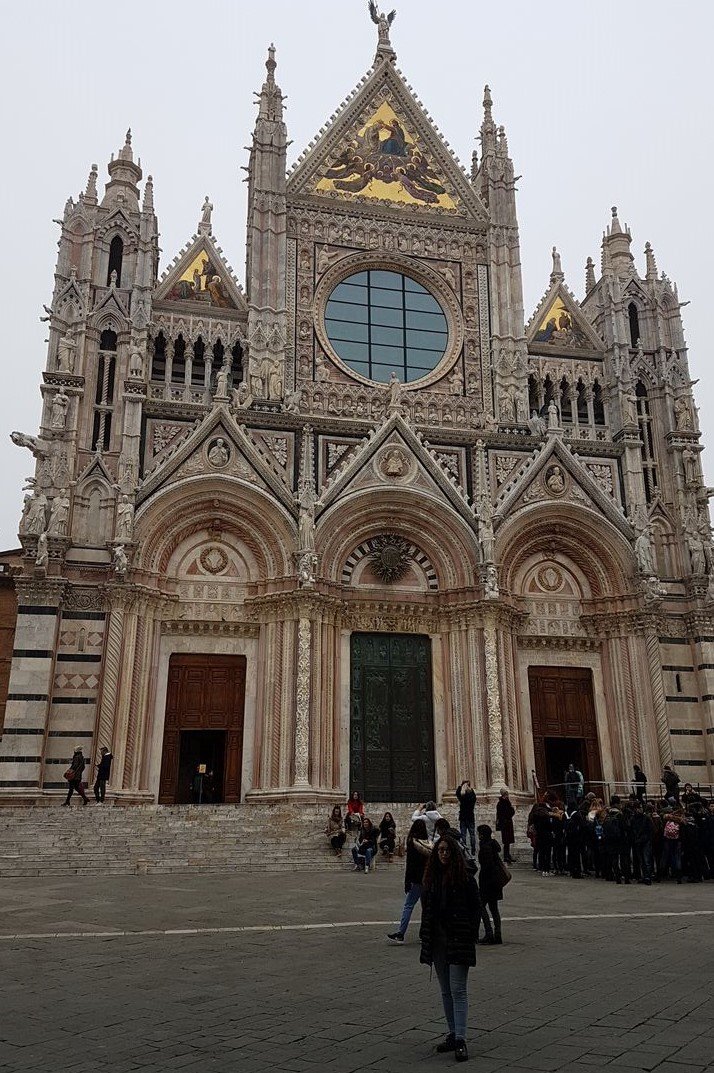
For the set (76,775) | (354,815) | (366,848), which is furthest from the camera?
(76,775)

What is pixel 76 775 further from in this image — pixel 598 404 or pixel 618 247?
pixel 618 247

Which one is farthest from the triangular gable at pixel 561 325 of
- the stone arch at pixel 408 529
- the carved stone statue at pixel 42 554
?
the carved stone statue at pixel 42 554

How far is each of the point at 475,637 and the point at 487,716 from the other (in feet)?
6.72

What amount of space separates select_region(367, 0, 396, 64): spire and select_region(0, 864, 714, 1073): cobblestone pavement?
28084 millimetres

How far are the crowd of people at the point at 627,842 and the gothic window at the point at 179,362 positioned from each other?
51.6 ft

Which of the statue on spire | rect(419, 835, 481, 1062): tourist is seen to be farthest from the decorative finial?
rect(419, 835, 481, 1062): tourist

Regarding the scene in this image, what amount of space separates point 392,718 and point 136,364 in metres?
11.5

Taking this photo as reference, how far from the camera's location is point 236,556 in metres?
23.6

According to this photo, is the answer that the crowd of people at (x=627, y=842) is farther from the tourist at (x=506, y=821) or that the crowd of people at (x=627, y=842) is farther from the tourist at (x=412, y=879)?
the tourist at (x=412, y=879)

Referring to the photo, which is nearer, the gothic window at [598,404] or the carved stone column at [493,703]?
the carved stone column at [493,703]

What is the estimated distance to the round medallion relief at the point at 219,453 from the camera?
23.4m

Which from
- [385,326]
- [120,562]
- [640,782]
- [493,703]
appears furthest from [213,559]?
[640,782]

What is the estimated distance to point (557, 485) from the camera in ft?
82.4

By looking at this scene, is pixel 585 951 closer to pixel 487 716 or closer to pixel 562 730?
pixel 487 716
